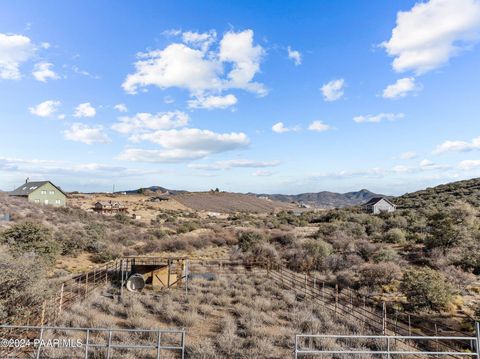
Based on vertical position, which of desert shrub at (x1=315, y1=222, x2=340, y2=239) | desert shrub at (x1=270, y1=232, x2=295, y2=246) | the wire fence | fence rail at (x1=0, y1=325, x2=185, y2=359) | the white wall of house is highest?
the white wall of house

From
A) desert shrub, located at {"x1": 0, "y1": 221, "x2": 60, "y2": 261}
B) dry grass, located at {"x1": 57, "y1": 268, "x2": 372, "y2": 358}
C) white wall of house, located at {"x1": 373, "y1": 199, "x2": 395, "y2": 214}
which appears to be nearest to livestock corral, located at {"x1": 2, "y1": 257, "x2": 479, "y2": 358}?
dry grass, located at {"x1": 57, "y1": 268, "x2": 372, "y2": 358}

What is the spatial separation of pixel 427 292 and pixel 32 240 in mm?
25842

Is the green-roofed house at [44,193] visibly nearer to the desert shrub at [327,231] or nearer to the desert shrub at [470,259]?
the desert shrub at [327,231]

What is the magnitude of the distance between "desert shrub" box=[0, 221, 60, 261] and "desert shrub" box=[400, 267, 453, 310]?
76.5ft

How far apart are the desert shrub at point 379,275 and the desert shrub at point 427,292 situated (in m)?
3.13

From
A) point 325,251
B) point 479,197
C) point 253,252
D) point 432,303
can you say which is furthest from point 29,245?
point 479,197

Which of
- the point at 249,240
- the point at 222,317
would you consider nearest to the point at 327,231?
the point at 249,240

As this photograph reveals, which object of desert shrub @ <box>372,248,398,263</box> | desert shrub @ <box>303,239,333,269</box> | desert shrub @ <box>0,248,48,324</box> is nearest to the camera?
desert shrub @ <box>0,248,48,324</box>

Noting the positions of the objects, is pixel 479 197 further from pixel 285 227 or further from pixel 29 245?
pixel 29 245

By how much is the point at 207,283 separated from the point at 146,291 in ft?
12.8

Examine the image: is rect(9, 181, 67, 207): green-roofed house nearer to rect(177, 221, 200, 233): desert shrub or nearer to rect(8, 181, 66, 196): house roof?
rect(8, 181, 66, 196): house roof

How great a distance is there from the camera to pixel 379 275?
22391mm

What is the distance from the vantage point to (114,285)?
21953 millimetres

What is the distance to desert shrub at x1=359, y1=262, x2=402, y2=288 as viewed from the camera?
2186 centimetres
